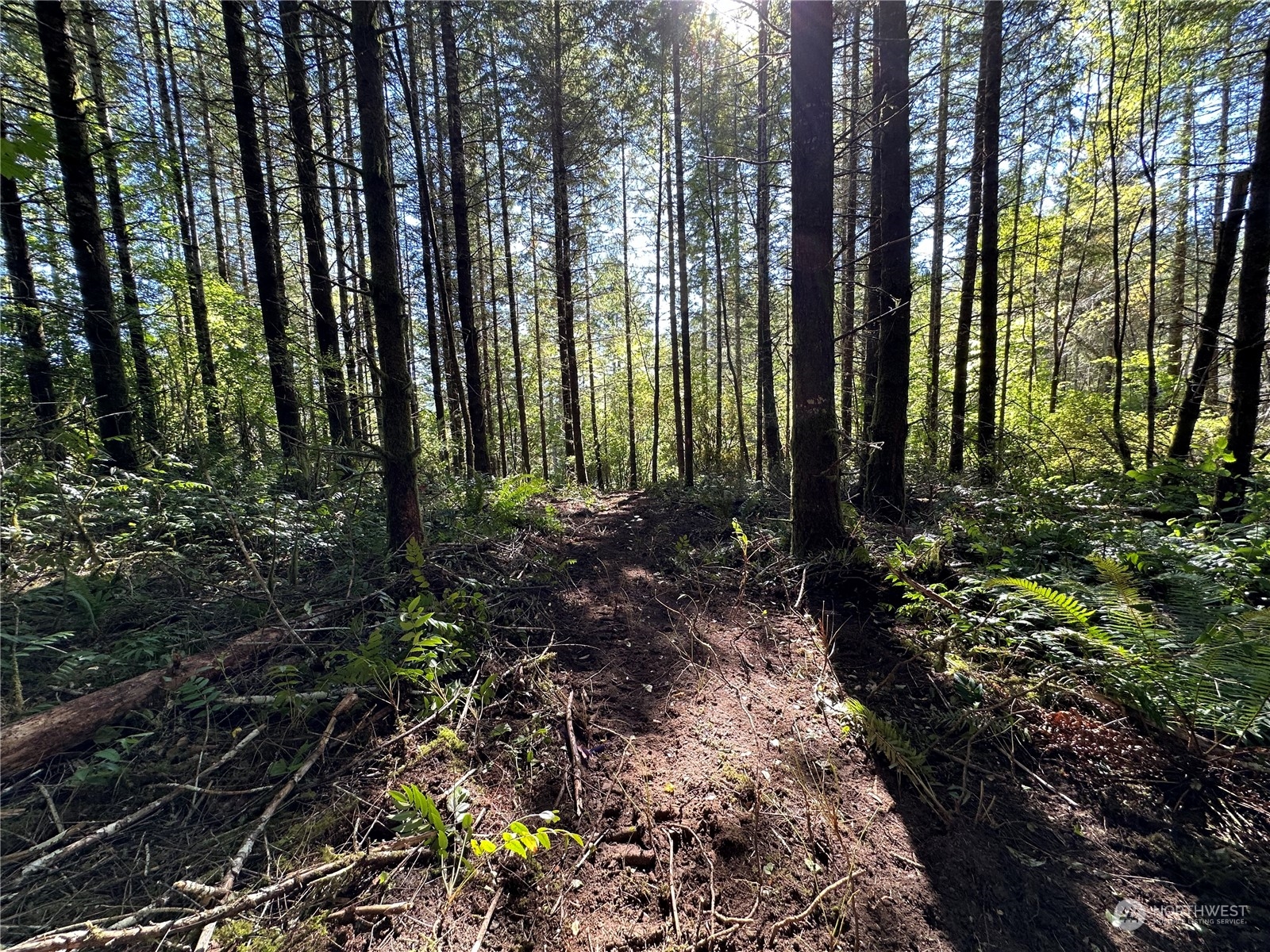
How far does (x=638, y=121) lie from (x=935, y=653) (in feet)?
45.4

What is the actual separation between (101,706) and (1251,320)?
30.7ft

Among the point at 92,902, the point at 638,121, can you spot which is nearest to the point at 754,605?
the point at 92,902

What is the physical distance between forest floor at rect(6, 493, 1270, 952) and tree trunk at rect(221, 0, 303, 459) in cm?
511

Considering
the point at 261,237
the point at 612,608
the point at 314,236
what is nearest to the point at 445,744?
the point at 612,608

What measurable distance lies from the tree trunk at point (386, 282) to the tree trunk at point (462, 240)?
477 centimetres

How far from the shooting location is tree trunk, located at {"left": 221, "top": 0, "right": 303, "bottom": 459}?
5.89 metres

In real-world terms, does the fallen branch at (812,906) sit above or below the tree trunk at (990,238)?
below

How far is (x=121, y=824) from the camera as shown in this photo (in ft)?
5.80

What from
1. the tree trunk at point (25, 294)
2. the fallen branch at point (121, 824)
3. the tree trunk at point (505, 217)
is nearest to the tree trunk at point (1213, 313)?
the fallen branch at point (121, 824)

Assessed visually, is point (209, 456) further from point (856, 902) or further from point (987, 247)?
point (987, 247)

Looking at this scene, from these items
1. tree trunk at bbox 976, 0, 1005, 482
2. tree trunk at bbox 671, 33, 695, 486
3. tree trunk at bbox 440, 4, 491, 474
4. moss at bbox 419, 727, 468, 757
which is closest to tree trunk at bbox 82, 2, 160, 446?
tree trunk at bbox 440, 4, 491, 474

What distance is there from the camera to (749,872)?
1.76 m

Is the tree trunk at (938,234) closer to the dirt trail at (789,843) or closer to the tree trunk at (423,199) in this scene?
the dirt trail at (789,843)

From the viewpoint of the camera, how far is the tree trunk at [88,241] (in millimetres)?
5000
